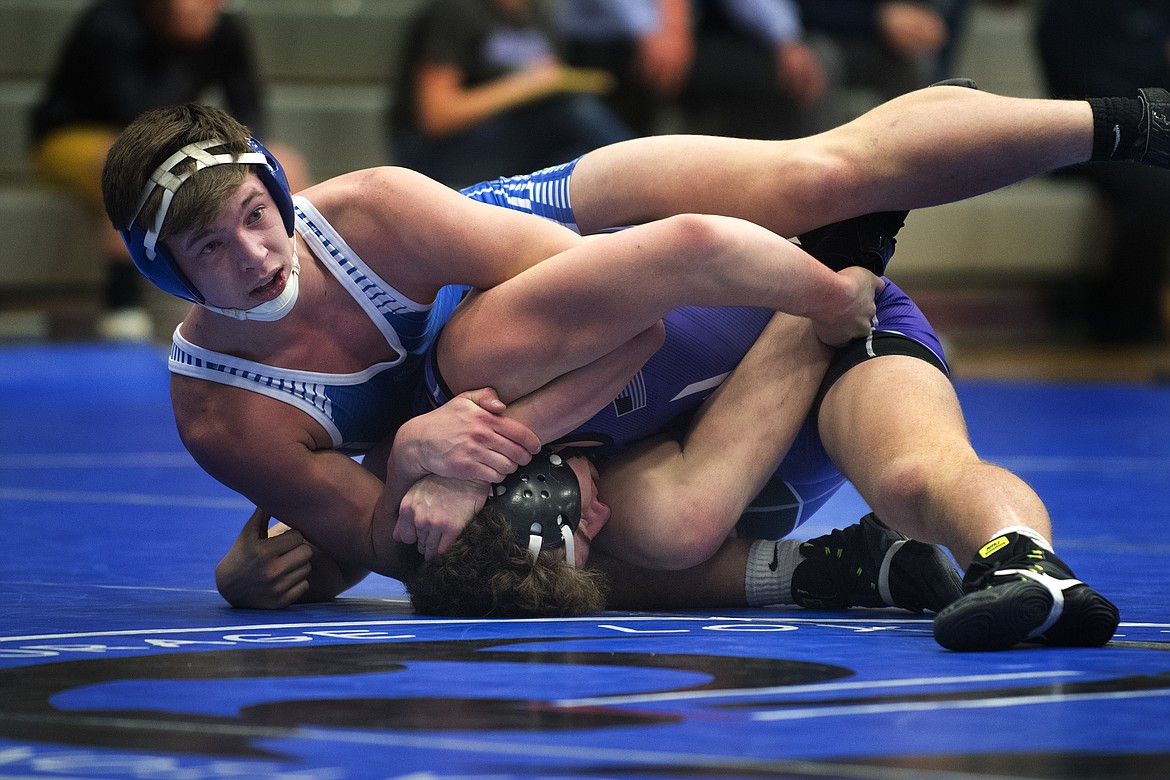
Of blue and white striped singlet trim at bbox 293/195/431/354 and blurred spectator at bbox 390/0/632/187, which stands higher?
blurred spectator at bbox 390/0/632/187

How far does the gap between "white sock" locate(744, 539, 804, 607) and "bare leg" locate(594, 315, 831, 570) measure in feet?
0.33

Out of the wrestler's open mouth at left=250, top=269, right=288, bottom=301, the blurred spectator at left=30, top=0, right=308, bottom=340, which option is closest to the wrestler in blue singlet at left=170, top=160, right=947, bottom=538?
the wrestler's open mouth at left=250, top=269, right=288, bottom=301

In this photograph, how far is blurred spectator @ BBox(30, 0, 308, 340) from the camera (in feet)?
28.7

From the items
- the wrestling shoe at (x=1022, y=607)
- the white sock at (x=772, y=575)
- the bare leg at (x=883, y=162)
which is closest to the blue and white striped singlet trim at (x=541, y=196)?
the bare leg at (x=883, y=162)

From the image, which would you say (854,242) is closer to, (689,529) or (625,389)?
(625,389)

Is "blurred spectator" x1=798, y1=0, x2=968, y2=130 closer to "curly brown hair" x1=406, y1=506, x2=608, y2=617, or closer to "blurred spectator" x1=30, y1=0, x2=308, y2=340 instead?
"blurred spectator" x1=30, y1=0, x2=308, y2=340

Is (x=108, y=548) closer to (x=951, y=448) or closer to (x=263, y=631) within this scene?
(x=263, y=631)

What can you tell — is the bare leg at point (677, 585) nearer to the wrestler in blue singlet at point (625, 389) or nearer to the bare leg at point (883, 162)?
the wrestler in blue singlet at point (625, 389)

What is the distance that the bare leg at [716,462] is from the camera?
302cm

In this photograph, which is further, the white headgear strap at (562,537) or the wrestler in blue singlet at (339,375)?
the wrestler in blue singlet at (339,375)

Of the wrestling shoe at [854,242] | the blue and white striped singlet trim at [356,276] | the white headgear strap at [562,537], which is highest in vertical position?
the wrestling shoe at [854,242]

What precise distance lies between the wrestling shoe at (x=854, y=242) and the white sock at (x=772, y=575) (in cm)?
49

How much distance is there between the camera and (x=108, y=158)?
2855mm

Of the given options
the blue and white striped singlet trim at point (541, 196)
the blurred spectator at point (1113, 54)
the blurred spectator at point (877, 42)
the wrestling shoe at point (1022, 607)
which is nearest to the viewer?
the wrestling shoe at point (1022, 607)
